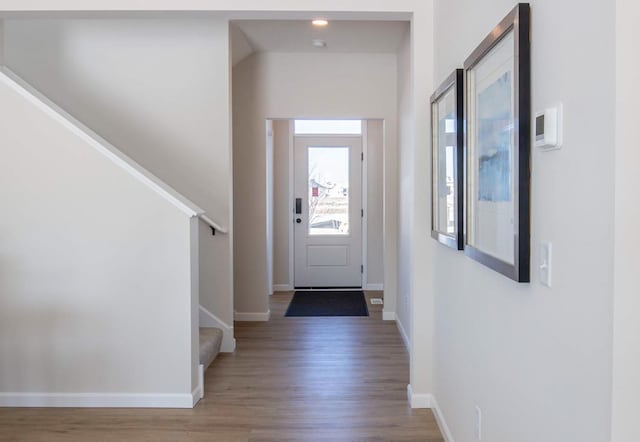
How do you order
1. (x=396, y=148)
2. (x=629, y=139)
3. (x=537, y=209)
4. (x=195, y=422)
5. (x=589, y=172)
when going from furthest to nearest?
(x=396, y=148)
(x=195, y=422)
(x=537, y=209)
(x=589, y=172)
(x=629, y=139)

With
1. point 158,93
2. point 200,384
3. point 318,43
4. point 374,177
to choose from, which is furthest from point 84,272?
point 374,177

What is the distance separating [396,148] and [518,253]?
3.64m

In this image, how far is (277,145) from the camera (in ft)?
21.3

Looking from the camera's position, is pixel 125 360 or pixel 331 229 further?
pixel 331 229

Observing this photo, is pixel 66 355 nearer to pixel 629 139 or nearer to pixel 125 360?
pixel 125 360

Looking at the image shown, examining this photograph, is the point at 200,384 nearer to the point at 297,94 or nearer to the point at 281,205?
the point at 297,94

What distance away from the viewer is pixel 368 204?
6398mm

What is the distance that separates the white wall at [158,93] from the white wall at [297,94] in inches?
32.6

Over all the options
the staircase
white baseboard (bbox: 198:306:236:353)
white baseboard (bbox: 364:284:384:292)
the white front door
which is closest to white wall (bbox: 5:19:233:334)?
white baseboard (bbox: 198:306:236:353)

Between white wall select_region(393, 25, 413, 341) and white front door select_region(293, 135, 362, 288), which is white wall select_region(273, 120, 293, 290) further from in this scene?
white wall select_region(393, 25, 413, 341)

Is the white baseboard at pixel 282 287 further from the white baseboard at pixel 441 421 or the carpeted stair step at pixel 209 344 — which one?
the white baseboard at pixel 441 421

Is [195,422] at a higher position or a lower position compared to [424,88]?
lower

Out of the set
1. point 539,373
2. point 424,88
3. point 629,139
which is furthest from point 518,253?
point 424,88

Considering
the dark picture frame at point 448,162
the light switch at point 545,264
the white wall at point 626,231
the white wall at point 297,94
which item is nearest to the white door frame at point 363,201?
the white wall at point 297,94
